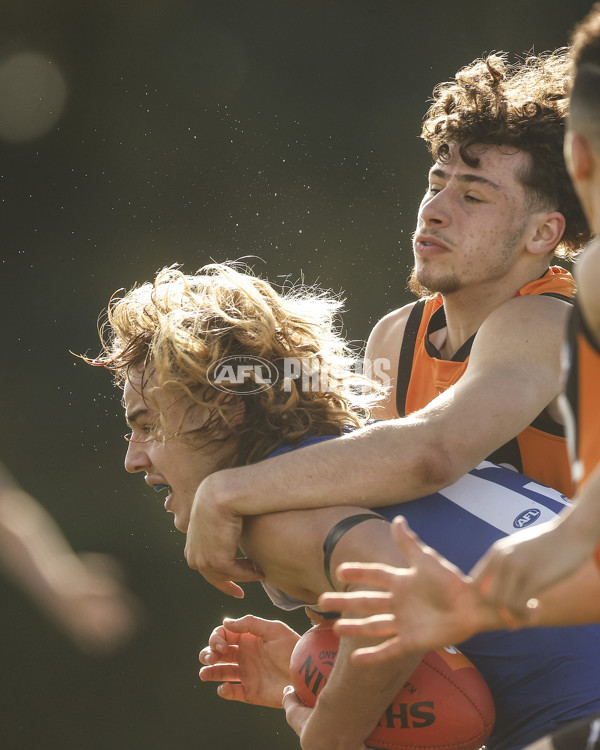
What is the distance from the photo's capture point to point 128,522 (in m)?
4.93

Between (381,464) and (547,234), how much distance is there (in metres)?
1.18

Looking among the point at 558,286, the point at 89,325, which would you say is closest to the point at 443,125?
the point at 558,286

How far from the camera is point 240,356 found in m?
2.29

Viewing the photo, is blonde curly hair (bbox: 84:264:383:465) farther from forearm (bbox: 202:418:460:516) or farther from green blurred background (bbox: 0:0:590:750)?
green blurred background (bbox: 0:0:590:750)

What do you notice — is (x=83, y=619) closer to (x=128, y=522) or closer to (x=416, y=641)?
(x=416, y=641)

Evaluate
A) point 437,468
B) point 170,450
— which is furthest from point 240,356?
point 437,468

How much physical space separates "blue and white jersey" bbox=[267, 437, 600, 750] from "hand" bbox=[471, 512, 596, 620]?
90cm

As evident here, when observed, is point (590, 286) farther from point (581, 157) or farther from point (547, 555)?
point (547, 555)

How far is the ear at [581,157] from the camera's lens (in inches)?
45.6

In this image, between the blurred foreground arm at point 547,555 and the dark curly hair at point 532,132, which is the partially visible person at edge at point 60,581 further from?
the dark curly hair at point 532,132

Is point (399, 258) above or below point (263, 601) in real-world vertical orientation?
above

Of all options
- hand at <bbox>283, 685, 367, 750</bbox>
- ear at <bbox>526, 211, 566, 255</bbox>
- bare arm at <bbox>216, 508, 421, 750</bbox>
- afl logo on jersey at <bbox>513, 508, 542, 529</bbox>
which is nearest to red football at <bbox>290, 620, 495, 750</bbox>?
bare arm at <bbox>216, 508, 421, 750</bbox>

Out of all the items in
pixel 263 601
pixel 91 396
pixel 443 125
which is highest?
pixel 443 125

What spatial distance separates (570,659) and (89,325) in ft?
12.2
